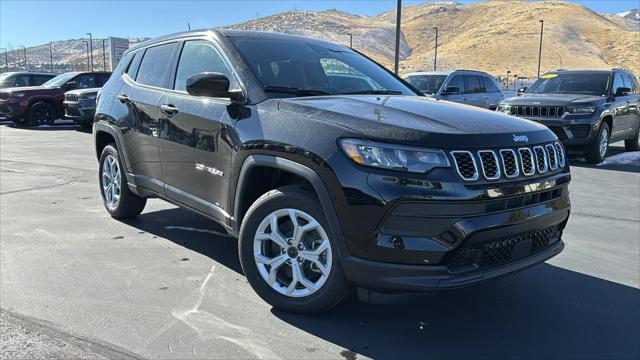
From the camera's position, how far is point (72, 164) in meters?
9.26

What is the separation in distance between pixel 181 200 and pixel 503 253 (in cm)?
247

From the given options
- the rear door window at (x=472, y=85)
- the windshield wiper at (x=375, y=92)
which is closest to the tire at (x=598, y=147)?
the rear door window at (x=472, y=85)

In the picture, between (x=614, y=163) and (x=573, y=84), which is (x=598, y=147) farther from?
(x=573, y=84)

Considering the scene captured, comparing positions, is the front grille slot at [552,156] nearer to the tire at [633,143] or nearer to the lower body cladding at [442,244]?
the lower body cladding at [442,244]

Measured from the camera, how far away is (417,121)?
2.95 meters

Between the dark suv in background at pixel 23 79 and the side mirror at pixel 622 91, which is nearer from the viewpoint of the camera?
the side mirror at pixel 622 91

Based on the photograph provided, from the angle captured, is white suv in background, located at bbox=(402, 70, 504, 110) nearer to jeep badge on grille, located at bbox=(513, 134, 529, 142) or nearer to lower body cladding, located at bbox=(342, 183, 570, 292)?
jeep badge on grille, located at bbox=(513, 134, 529, 142)

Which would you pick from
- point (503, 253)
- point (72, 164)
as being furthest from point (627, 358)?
point (72, 164)

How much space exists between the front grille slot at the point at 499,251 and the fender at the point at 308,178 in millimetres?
593

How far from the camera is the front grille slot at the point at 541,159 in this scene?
309 cm

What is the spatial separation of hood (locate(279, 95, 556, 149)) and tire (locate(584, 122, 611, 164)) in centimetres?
724

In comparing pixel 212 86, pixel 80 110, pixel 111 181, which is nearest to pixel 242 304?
pixel 212 86

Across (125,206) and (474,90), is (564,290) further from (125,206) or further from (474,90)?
(474,90)

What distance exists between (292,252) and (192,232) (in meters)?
2.16
